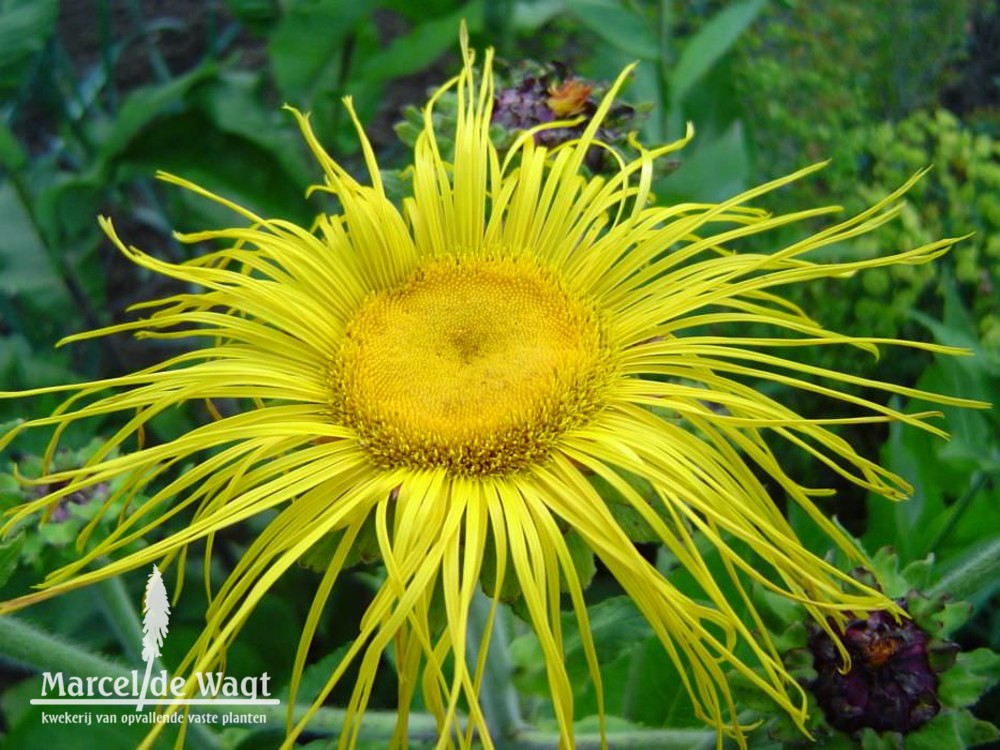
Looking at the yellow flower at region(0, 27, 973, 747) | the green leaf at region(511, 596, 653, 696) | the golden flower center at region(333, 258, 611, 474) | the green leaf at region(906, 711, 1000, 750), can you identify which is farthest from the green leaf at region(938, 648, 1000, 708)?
the golden flower center at region(333, 258, 611, 474)

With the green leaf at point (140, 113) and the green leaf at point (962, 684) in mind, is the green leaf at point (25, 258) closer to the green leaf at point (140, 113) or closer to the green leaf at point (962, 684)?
the green leaf at point (140, 113)

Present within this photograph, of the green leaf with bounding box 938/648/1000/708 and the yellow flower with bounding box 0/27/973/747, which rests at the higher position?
the yellow flower with bounding box 0/27/973/747

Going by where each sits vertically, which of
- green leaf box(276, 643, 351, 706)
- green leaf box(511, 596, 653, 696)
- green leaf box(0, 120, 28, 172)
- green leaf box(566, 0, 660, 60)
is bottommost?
green leaf box(276, 643, 351, 706)

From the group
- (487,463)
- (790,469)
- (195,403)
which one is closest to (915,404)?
(790,469)

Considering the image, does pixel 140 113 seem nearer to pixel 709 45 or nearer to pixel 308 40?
pixel 308 40

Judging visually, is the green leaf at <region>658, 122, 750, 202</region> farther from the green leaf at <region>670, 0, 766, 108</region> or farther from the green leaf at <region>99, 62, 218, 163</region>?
the green leaf at <region>99, 62, 218, 163</region>

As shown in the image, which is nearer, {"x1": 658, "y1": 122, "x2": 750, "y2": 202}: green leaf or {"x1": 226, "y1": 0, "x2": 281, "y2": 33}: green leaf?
{"x1": 658, "y1": 122, "x2": 750, "y2": 202}: green leaf

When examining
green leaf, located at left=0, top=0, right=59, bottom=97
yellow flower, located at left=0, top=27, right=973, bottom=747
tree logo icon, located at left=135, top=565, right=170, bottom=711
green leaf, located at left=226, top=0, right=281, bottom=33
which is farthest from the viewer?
green leaf, located at left=226, top=0, right=281, bottom=33

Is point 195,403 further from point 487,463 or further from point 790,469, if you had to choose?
point 487,463

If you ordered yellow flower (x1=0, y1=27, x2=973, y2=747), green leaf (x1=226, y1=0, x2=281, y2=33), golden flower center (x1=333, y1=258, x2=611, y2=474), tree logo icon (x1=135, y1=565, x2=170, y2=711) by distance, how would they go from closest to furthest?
yellow flower (x1=0, y1=27, x2=973, y2=747) → golden flower center (x1=333, y1=258, x2=611, y2=474) → tree logo icon (x1=135, y1=565, x2=170, y2=711) → green leaf (x1=226, y1=0, x2=281, y2=33)
